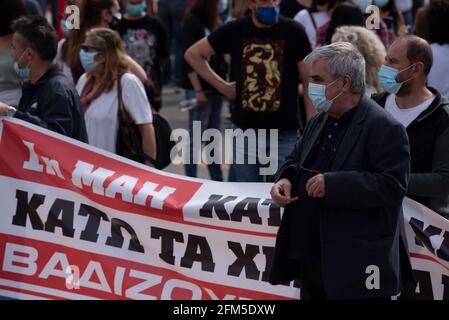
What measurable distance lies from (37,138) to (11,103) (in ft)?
2.40

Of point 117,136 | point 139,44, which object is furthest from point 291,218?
point 139,44

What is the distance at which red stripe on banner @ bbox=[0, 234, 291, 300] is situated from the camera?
564 cm

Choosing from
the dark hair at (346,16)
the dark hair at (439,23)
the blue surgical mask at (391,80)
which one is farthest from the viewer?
the dark hair at (346,16)

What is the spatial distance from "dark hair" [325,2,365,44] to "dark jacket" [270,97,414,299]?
3552mm

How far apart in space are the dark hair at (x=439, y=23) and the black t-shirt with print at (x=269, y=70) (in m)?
0.83

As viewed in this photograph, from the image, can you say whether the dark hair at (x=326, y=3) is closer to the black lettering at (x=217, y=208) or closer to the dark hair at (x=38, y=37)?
the dark hair at (x=38, y=37)

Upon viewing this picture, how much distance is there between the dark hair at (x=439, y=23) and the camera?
7.09 m

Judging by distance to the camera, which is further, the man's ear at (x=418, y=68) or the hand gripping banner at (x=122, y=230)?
the hand gripping banner at (x=122, y=230)

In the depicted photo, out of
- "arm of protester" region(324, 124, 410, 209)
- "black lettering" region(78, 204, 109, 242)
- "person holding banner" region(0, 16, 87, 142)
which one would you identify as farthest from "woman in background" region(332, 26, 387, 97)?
"arm of protester" region(324, 124, 410, 209)

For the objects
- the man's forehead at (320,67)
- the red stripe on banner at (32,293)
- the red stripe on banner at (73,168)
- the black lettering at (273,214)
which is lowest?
the red stripe on banner at (32,293)

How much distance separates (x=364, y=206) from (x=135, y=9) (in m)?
5.12

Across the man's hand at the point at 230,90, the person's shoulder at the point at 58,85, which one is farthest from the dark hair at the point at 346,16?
the person's shoulder at the point at 58,85

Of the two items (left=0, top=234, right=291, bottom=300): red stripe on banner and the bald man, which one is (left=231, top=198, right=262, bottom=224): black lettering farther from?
the bald man

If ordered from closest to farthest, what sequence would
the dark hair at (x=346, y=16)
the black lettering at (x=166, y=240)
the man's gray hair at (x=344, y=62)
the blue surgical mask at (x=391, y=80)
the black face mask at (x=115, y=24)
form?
the man's gray hair at (x=344, y=62), the blue surgical mask at (x=391, y=80), the black lettering at (x=166, y=240), the dark hair at (x=346, y=16), the black face mask at (x=115, y=24)
